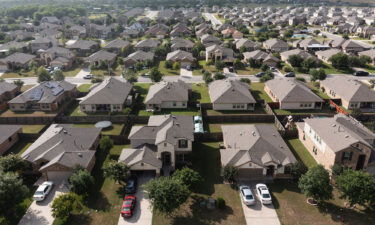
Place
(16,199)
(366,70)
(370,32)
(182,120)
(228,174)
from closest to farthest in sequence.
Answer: (16,199) → (228,174) → (182,120) → (366,70) → (370,32)

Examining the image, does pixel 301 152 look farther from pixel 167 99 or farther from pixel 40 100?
pixel 40 100

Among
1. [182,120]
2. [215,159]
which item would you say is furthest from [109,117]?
[215,159]

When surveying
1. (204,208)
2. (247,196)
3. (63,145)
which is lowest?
(204,208)

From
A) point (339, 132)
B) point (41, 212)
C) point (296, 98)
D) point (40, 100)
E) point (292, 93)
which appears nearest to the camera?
point (41, 212)

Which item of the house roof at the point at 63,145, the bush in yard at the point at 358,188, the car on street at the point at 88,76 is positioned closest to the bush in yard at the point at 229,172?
the bush in yard at the point at 358,188

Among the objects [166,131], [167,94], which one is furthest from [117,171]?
[167,94]

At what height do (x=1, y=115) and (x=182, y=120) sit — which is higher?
(x=182, y=120)

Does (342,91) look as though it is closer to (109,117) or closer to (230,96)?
(230,96)
